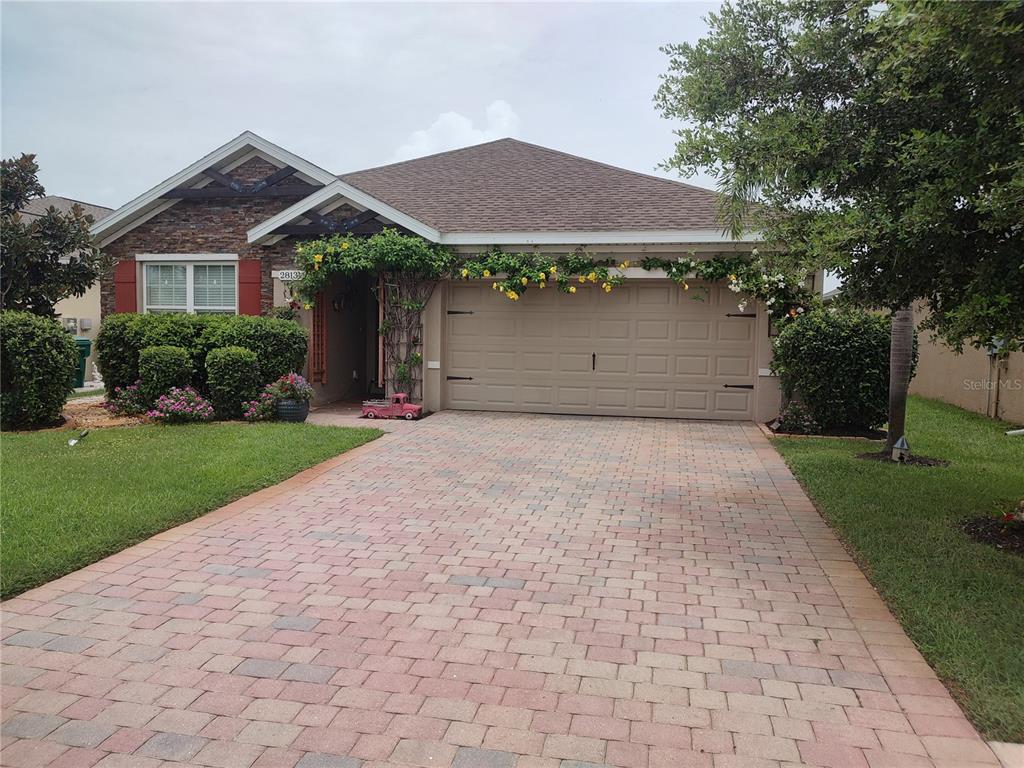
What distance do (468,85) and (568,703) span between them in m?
16.5

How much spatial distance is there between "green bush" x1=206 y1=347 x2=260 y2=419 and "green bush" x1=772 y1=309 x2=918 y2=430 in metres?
8.00

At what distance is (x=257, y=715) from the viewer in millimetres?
3094

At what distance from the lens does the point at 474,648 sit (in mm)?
3734

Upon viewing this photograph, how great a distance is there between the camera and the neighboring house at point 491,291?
40.4ft

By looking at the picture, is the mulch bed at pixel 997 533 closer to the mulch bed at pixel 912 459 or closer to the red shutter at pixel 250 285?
the mulch bed at pixel 912 459

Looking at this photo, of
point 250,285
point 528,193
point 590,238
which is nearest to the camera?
point 590,238

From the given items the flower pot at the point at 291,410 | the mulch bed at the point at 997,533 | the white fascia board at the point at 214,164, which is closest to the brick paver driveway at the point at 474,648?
the mulch bed at the point at 997,533

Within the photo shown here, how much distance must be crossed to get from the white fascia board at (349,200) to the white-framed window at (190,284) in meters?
1.38

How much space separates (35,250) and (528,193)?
8623 millimetres

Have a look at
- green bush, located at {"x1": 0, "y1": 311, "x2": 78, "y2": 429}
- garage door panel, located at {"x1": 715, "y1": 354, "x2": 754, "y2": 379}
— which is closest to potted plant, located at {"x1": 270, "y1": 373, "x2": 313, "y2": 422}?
green bush, located at {"x1": 0, "y1": 311, "x2": 78, "y2": 429}

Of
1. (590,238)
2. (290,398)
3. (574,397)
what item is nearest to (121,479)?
(290,398)

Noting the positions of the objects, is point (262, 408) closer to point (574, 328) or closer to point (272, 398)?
point (272, 398)

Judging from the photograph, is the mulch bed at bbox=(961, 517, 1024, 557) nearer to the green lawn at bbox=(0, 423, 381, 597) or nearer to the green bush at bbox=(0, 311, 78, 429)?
the green lawn at bbox=(0, 423, 381, 597)

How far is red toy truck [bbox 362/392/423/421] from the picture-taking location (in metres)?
12.0
